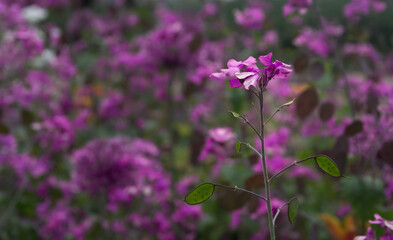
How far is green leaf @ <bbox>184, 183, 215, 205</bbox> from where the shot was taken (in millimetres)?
859

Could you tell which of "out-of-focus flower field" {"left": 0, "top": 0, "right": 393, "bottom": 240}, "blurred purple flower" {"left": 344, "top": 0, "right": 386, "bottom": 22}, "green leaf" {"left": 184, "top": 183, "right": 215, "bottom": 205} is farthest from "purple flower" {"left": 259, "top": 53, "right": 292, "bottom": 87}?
"blurred purple flower" {"left": 344, "top": 0, "right": 386, "bottom": 22}

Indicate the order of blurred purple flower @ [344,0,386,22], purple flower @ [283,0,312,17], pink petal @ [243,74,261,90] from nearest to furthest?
1. pink petal @ [243,74,261,90]
2. purple flower @ [283,0,312,17]
3. blurred purple flower @ [344,0,386,22]

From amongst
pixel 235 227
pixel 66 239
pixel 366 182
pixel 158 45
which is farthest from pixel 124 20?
pixel 366 182

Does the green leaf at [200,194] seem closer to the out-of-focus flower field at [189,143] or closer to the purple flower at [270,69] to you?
the purple flower at [270,69]

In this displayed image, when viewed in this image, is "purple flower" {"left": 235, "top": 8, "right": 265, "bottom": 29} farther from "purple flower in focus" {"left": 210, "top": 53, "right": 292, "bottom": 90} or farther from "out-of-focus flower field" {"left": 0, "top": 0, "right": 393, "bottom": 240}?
"purple flower in focus" {"left": 210, "top": 53, "right": 292, "bottom": 90}

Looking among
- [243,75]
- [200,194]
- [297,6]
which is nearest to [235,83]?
[243,75]

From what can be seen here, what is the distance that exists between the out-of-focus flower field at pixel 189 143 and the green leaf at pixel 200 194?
329mm

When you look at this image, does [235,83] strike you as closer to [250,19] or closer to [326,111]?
[326,111]

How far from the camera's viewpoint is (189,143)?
8.20ft

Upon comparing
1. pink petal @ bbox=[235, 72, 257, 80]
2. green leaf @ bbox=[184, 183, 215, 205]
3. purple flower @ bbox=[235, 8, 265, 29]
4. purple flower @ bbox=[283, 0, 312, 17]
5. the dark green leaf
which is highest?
purple flower @ bbox=[235, 8, 265, 29]

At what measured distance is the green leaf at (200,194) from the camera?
0.86m

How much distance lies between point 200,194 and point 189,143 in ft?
5.36

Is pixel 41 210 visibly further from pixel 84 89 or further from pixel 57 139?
pixel 84 89

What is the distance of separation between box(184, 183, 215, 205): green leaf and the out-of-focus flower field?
329mm
